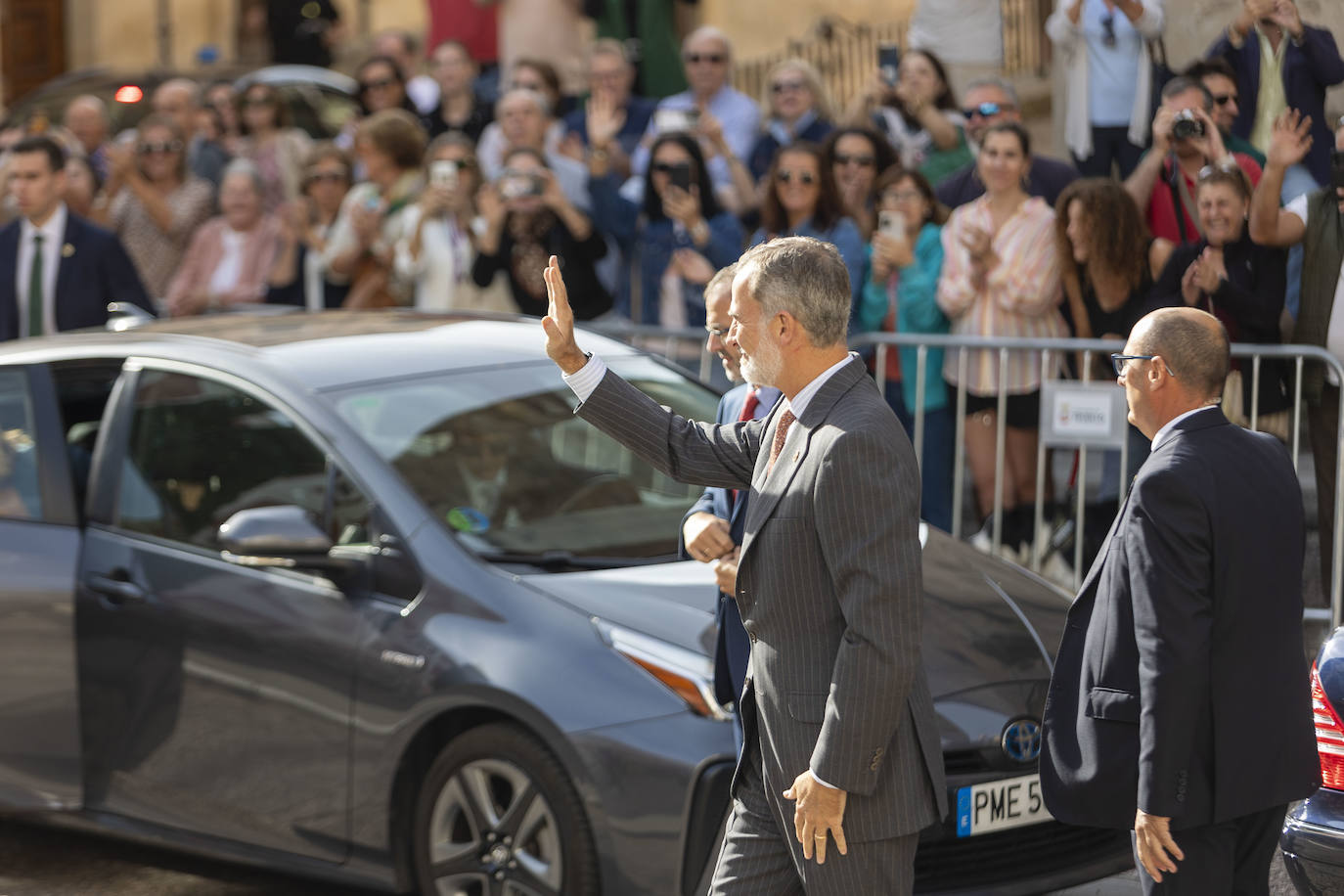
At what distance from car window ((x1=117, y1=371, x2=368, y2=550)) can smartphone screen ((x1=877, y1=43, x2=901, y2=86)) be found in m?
4.89

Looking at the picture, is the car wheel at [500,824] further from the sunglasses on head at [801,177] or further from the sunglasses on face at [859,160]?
the sunglasses on face at [859,160]

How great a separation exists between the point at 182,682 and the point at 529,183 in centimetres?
384

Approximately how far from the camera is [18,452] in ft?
18.9

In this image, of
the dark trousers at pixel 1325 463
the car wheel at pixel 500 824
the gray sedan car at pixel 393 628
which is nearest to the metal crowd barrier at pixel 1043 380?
the dark trousers at pixel 1325 463

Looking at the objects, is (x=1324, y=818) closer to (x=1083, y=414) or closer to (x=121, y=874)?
(x=1083, y=414)

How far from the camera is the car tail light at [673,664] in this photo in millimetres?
4414

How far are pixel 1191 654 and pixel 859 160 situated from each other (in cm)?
520

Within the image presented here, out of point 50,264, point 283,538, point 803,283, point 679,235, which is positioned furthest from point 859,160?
point 803,283

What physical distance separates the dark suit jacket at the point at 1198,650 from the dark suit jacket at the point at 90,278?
6575 millimetres

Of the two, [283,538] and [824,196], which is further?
[824,196]

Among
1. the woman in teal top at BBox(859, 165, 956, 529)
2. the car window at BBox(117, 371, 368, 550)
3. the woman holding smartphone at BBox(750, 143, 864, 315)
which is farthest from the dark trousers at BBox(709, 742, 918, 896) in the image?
the woman holding smartphone at BBox(750, 143, 864, 315)

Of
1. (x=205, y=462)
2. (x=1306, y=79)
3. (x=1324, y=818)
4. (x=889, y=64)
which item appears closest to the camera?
(x=1324, y=818)

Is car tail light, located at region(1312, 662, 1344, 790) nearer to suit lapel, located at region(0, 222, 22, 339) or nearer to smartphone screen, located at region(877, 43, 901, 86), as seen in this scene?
smartphone screen, located at region(877, 43, 901, 86)

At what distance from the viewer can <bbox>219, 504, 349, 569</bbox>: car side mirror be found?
16.1 feet
